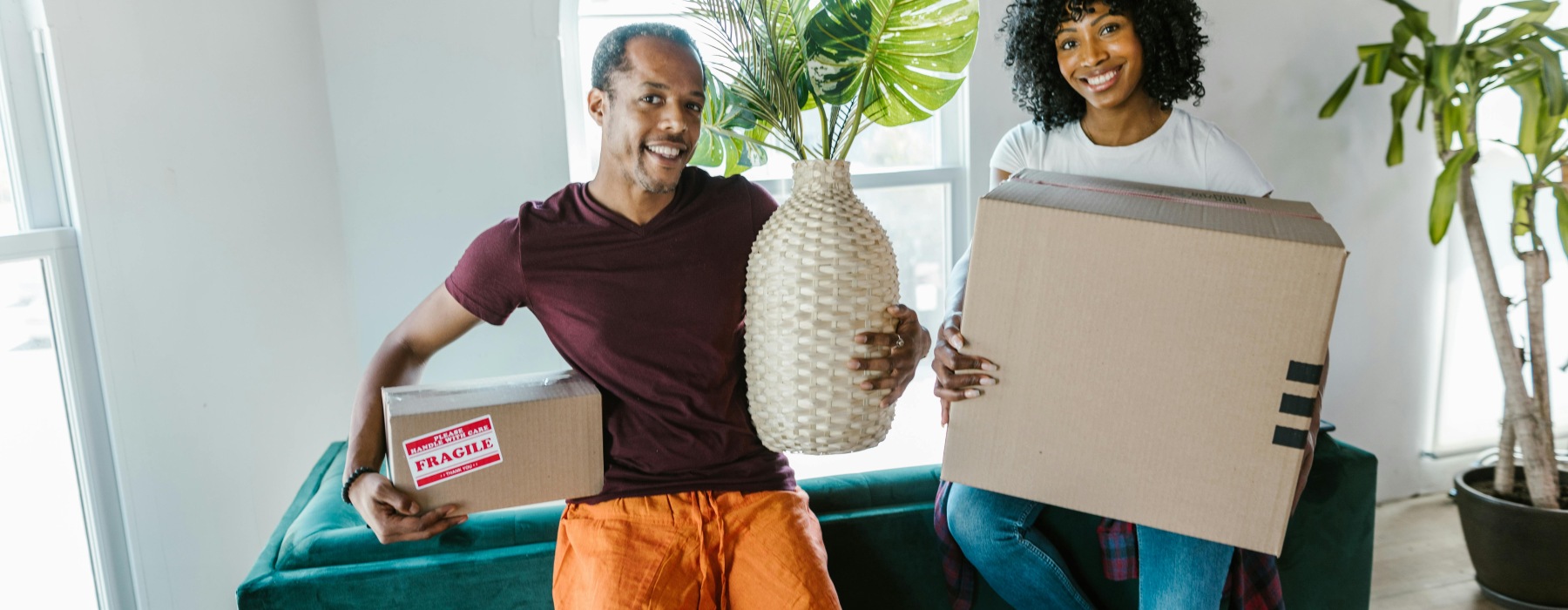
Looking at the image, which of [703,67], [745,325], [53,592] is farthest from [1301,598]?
[53,592]

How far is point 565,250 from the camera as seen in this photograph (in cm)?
137

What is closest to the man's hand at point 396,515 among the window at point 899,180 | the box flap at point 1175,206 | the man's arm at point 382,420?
the man's arm at point 382,420

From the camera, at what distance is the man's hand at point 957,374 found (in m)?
1.18

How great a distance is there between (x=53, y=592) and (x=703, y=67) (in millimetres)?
1389

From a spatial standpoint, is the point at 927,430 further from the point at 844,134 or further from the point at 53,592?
the point at 53,592

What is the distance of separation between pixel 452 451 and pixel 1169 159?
117 cm

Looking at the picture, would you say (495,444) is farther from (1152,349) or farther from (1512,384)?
(1512,384)

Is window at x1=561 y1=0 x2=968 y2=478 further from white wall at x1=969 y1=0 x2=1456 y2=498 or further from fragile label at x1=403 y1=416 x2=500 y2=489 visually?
fragile label at x1=403 y1=416 x2=500 y2=489

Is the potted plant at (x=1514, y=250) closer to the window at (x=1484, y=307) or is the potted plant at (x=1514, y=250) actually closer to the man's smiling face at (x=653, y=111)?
the window at (x=1484, y=307)

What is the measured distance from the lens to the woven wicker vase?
1206 mm

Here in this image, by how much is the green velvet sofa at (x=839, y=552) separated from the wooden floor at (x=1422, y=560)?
2.71 feet

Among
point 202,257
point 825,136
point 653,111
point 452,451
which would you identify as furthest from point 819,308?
point 202,257

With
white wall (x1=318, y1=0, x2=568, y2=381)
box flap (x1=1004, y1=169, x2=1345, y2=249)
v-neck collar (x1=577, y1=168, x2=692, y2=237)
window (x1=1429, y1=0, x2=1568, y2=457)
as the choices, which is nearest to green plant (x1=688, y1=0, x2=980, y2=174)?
v-neck collar (x1=577, y1=168, x2=692, y2=237)

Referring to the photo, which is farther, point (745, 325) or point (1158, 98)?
point (1158, 98)
